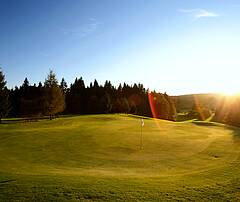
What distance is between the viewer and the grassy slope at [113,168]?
13.2 meters

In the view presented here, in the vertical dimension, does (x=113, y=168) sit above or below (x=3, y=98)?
below

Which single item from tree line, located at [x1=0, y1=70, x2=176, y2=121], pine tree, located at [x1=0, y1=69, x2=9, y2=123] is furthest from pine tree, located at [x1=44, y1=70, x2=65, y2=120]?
tree line, located at [x1=0, y1=70, x2=176, y2=121]

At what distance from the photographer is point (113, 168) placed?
21.0m

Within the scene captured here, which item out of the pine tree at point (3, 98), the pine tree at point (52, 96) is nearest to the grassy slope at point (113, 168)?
the pine tree at point (3, 98)

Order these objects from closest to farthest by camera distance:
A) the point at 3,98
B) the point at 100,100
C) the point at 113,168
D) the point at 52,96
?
the point at 113,168
the point at 3,98
the point at 52,96
the point at 100,100

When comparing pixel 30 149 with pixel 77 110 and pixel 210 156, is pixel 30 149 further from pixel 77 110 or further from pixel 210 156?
pixel 77 110

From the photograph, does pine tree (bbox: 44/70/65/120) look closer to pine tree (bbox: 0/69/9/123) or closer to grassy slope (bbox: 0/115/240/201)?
pine tree (bbox: 0/69/9/123)

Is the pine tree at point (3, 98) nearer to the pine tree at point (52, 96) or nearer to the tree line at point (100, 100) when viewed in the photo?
the pine tree at point (52, 96)

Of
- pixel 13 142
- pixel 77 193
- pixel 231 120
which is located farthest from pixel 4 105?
pixel 231 120

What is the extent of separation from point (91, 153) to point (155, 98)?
292 feet

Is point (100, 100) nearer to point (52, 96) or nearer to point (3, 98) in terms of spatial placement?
point (52, 96)

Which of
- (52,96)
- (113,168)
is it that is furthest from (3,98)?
(113,168)

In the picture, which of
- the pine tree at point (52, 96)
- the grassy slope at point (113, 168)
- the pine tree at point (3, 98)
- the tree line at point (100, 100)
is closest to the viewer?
the grassy slope at point (113, 168)

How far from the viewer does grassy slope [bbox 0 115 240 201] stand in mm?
13188
